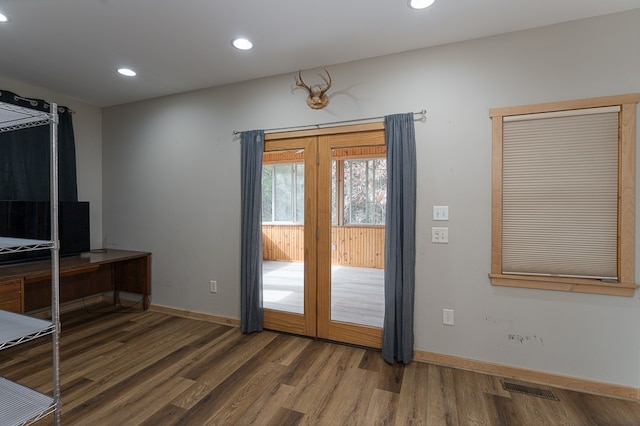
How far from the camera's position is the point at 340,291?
302cm

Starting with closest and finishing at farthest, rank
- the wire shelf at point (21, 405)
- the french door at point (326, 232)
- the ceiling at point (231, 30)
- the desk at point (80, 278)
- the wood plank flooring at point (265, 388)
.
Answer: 1. the wire shelf at point (21, 405)
2. the wood plank flooring at point (265, 388)
3. the ceiling at point (231, 30)
4. the desk at point (80, 278)
5. the french door at point (326, 232)

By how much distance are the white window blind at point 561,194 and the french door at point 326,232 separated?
106 centimetres

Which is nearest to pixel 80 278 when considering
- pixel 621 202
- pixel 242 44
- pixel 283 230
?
pixel 283 230

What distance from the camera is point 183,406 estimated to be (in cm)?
203

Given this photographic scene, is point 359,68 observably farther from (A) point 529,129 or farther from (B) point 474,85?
(A) point 529,129

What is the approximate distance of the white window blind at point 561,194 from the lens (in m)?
2.18

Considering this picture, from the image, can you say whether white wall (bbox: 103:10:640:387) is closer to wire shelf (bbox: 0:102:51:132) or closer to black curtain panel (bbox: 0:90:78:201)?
black curtain panel (bbox: 0:90:78:201)

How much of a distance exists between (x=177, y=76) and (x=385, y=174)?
241 centimetres

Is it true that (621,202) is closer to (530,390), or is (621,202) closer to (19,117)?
(530,390)

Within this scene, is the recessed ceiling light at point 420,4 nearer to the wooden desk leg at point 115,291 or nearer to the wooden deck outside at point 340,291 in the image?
the wooden deck outside at point 340,291

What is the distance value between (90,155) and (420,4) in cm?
437

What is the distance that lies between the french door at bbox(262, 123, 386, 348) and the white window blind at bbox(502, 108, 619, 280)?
3.49 feet

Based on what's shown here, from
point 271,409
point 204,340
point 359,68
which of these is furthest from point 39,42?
point 271,409

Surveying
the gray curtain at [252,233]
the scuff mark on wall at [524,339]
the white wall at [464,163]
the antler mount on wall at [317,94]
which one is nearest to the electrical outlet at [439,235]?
the white wall at [464,163]
